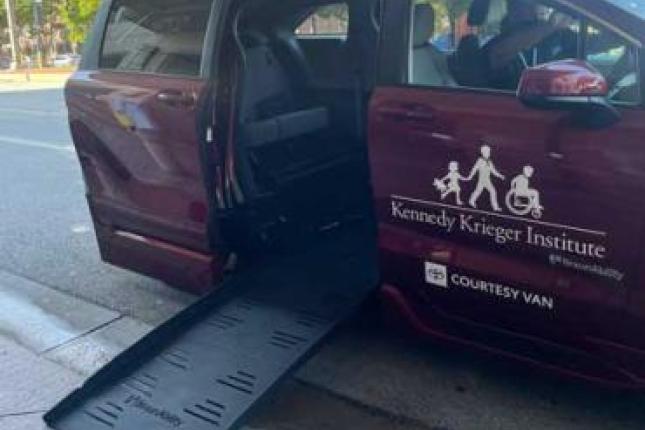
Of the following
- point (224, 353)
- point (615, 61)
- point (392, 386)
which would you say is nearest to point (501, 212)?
point (615, 61)

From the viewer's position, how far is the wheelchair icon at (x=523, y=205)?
8.83 ft

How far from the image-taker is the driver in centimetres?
291

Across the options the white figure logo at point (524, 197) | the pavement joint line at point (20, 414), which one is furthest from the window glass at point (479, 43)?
the pavement joint line at point (20, 414)

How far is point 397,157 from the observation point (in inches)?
120

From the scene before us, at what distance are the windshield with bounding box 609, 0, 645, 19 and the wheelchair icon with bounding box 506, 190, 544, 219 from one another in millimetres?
732

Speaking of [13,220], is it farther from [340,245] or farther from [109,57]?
[340,245]

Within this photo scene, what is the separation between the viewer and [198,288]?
13.1ft

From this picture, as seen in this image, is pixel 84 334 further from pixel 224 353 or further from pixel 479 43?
pixel 479 43

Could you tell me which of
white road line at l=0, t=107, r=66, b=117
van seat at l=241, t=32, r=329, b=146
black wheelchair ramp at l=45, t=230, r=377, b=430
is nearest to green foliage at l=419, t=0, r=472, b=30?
van seat at l=241, t=32, r=329, b=146

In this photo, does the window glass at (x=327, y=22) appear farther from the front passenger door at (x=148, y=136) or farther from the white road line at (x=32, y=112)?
the white road line at (x=32, y=112)

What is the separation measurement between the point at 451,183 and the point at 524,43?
71 centimetres

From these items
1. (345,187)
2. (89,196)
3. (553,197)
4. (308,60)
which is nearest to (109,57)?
(89,196)

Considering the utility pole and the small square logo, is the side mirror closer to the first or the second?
the small square logo

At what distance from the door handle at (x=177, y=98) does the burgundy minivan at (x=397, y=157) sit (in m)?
0.02
